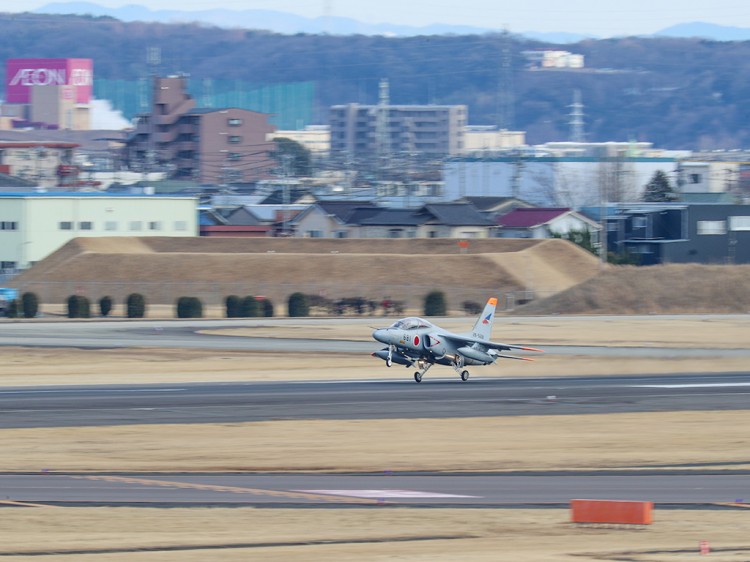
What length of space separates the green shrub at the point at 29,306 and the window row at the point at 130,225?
28.8 m

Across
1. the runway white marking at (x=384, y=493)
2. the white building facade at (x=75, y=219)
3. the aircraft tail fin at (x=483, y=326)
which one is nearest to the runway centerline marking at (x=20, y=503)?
the runway white marking at (x=384, y=493)

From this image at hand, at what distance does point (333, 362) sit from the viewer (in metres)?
51.3

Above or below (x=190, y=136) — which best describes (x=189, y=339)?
below

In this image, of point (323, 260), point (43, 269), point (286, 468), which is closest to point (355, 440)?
point (286, 468)

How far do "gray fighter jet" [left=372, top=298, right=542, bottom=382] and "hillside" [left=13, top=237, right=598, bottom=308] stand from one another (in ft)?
123

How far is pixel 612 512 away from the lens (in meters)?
20.1

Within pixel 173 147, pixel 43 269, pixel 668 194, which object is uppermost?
pixel 173 147

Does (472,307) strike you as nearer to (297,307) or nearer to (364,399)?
(297,307)

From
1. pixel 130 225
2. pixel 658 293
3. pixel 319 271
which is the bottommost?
pixel 658 293

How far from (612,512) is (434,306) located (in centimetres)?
5512

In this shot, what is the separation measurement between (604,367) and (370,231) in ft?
202

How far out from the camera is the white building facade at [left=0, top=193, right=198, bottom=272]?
317ft

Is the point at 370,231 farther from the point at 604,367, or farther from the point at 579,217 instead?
the point at 604,367

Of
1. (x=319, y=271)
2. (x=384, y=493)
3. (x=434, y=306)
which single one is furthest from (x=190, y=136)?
(x=384, y=493)
